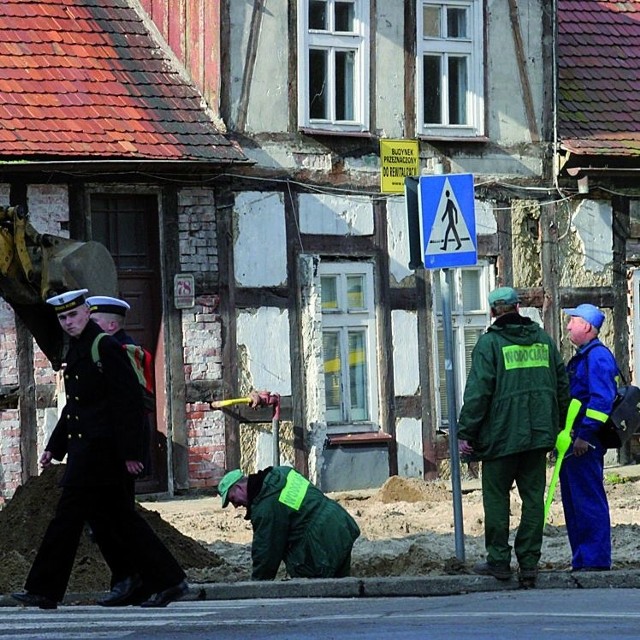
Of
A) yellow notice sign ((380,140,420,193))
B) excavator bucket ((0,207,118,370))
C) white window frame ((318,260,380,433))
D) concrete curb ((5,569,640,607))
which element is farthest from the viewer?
yellow notice sign ((380,140,420,193))

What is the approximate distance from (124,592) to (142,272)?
30.1ft

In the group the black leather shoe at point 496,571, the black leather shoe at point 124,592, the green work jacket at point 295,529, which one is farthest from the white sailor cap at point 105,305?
the black leather shoe at point 496,571

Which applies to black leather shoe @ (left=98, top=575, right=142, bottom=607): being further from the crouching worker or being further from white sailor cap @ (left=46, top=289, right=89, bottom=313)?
white sailor cap @ (left=46, top=289, right=89, bottom=313)

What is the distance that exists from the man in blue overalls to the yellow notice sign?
855cm

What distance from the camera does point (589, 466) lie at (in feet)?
40.6

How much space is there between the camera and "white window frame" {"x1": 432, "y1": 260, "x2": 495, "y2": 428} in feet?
69.9

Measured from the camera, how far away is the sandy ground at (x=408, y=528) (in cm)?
1273

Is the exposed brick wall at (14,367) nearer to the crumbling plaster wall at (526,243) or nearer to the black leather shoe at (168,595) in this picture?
the crumbling plaster wall at (526,243)

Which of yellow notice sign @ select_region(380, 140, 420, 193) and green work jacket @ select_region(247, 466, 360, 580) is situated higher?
yellow notice sign @ select_region(380, 140, 420, 193)

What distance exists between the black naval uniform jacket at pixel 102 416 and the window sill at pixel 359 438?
393 inches

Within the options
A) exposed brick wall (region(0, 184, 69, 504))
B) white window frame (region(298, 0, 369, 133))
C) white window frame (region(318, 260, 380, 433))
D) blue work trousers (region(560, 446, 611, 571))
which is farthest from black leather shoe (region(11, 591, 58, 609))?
white window frame (region(298, 0, 369, 133))

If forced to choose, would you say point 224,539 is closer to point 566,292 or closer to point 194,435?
point 194,435

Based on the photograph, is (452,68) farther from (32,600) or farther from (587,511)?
(32,600)

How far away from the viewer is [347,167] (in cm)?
2070
